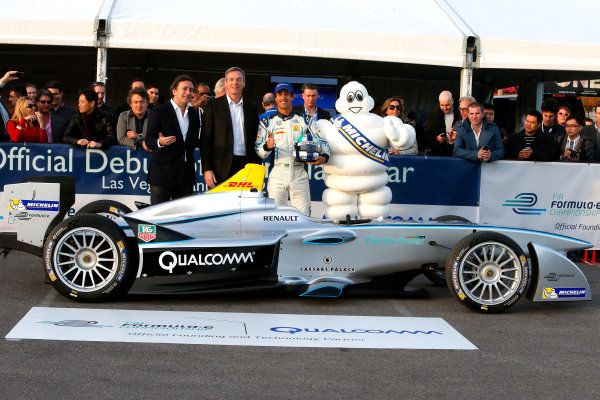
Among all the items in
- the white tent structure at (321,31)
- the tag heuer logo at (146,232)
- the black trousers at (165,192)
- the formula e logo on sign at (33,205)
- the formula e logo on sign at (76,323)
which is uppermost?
the white tent structure at (321,31)

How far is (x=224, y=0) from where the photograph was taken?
Answer: 1093 cm

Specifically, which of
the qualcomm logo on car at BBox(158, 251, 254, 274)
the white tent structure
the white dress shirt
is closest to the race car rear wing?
the qualcomm logo on car at BBox(158, 251, 254, 274)

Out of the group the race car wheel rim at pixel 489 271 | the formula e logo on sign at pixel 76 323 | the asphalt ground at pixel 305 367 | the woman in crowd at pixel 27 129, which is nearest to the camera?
the asphalt ground at pixel 305 367

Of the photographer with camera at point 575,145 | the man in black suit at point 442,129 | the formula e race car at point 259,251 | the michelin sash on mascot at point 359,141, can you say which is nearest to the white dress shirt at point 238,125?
the michelin sash on mascot at point 359,141

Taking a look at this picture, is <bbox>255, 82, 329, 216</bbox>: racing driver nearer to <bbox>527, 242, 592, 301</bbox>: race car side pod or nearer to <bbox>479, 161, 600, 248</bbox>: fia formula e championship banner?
<bbox>527, 242, 592, 301</bbox>: race car side pod

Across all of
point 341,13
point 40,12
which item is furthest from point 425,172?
point 40,12

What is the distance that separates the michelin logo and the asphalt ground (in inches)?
10.4

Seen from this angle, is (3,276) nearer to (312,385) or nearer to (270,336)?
(270,336)

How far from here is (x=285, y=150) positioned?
7.70 meters

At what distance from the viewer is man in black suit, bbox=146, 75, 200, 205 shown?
24.5 ft

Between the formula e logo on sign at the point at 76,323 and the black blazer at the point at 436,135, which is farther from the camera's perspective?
the black blazer at the point at 436,135

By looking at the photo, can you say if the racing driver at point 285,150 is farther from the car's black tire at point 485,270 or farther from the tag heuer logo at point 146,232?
the car's black tire at point 485,270

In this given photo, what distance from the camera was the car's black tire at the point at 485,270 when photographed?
6.22m

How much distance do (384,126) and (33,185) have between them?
3.15 m
